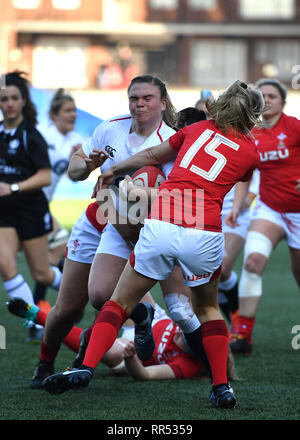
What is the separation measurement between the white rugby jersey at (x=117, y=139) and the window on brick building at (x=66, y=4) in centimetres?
2998

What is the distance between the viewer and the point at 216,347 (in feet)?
14.2

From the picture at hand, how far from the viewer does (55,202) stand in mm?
19641

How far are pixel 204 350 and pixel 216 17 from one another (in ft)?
102

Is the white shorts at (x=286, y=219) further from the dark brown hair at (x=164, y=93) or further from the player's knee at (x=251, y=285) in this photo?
the dark brown hair at (x=164, y=93)

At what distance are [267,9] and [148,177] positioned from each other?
32.0m

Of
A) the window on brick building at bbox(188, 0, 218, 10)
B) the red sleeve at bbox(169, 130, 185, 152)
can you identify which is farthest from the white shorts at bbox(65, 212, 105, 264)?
the window on brick building at bbox(188, 0, 218, 10)

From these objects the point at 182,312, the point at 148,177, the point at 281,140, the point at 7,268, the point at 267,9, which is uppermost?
the point at 148,177

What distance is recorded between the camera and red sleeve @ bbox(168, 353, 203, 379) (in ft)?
17.2

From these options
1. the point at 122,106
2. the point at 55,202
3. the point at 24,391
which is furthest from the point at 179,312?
the point at 122,106

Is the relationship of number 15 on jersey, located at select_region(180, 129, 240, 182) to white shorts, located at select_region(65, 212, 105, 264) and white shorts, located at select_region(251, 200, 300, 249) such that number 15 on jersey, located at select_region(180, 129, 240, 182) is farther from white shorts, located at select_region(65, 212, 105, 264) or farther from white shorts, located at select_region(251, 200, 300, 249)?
white shorts, located at select_region(251, 200, 300, 249)

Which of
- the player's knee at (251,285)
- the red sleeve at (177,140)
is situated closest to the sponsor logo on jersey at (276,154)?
the player's knee at (251,285)

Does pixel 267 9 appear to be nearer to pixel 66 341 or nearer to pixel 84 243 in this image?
pixel 66 341

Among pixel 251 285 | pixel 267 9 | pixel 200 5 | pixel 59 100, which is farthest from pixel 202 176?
pixel 267 9

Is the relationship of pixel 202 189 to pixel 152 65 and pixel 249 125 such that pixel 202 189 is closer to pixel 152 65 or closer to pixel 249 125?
pixel 249 125
